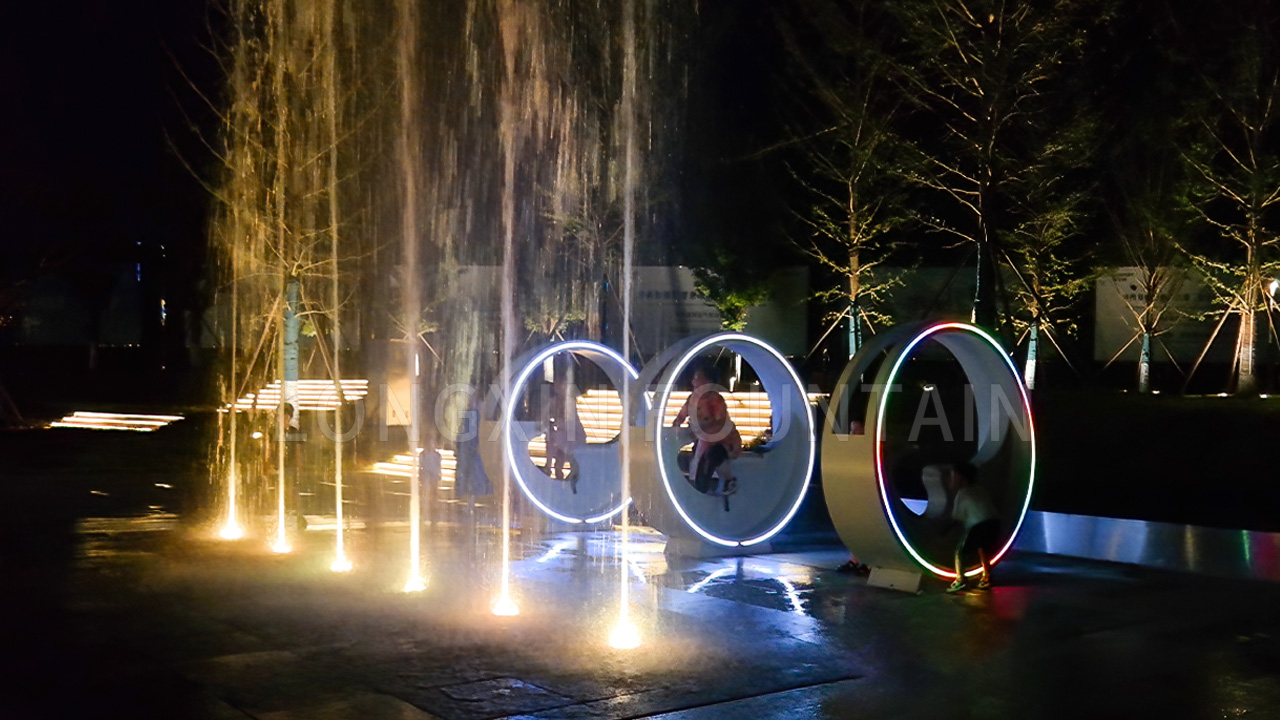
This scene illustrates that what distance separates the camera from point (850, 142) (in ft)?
87.9

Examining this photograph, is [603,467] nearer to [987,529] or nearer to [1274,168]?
[987,529]

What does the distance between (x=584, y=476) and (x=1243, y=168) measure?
1461 cm

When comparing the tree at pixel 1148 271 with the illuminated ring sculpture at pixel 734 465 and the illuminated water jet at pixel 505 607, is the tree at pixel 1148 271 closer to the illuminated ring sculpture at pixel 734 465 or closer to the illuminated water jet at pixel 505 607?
the illuminated ring sculpture at pixel 734 465

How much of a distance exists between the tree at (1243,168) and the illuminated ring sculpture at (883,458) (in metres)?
13.2

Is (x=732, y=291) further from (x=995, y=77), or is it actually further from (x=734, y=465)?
(x=734, y=465)

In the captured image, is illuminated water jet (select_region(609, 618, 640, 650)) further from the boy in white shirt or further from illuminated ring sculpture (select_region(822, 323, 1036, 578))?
the boy in white shirt

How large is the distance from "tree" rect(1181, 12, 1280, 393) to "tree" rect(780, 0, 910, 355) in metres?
5.69

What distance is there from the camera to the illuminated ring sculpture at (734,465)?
12.9m

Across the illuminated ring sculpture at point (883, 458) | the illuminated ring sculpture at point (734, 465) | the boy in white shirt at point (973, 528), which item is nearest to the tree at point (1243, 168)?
the illuminated ring sculpture at point (734, 465)

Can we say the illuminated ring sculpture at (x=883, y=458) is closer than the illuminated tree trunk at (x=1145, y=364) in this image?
Yes

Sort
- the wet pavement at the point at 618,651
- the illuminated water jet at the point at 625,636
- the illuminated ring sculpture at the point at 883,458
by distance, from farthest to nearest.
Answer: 1. the illuminated ring sculpture at the point at 883,458
2. the illuminated water jet at the point at 625,636
3. the wet pavement at the point at 618,651

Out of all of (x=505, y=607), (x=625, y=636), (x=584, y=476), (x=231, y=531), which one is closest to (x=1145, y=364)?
(x=584, y=476)

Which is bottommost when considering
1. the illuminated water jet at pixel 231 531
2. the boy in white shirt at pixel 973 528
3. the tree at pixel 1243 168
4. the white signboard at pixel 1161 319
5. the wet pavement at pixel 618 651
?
the wet pavement at pixel 618 651

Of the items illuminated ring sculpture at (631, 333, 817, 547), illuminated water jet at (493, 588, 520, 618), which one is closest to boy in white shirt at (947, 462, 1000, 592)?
illuminated ring sculpture at (631, 333, 817, 547)
